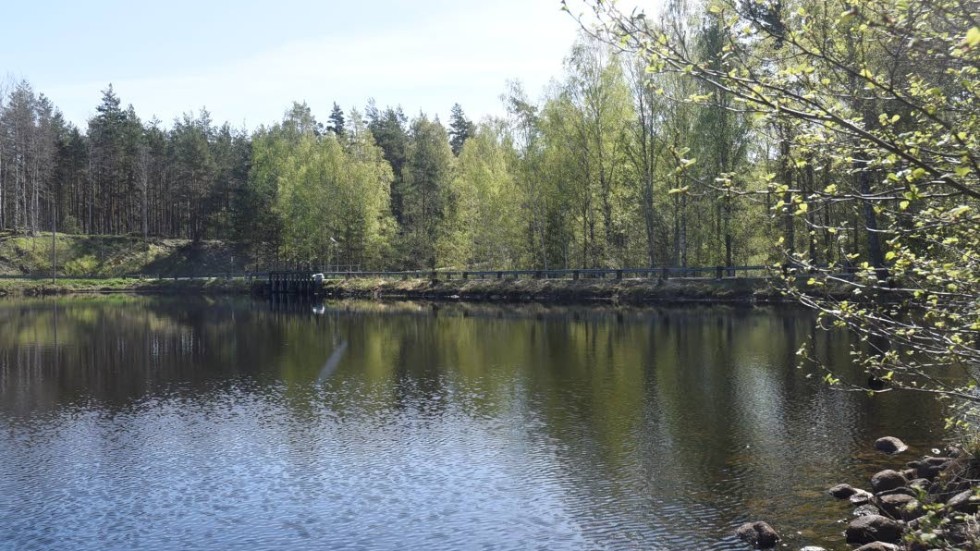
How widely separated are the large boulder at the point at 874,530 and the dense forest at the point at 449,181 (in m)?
16.5

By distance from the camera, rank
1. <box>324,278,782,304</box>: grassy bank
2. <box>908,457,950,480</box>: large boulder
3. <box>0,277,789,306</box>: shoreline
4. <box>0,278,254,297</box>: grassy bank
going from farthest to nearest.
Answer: <box>0,278,254,297</box>: grassy bank, <box>0,277,789,306</box>: shoreline, <box>324,278,782,304</box>: grassy bank, <box>908,457,950,480</box>: large boulder

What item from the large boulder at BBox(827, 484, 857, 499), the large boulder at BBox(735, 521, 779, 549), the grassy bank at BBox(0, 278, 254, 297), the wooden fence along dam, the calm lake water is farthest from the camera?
the grassy bank at BBox(0, 278, 254, 297)

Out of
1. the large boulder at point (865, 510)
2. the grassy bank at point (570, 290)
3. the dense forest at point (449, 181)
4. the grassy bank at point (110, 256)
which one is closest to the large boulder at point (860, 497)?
the large boulder at point (865, 510)

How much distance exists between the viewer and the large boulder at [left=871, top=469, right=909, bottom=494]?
12.4 metres

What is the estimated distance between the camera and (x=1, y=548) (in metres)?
11.2

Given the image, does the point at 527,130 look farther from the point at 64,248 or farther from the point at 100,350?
the point at 64,248

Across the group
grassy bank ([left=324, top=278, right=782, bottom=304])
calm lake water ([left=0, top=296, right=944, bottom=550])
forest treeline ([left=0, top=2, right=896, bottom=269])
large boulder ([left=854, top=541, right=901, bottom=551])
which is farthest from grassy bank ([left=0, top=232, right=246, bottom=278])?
large boulder ([left=854, top=541, right=901, bottom=551])

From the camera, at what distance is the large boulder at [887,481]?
12.4m

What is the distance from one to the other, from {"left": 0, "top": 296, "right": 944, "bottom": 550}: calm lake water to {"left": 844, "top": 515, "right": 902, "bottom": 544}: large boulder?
26 cm

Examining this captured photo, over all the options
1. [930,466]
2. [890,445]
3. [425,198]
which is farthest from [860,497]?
[425,198]

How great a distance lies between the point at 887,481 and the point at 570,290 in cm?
4274

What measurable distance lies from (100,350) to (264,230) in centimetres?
5180

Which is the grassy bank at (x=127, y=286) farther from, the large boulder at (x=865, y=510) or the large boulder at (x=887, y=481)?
the large boulder at (x=865, y=510)

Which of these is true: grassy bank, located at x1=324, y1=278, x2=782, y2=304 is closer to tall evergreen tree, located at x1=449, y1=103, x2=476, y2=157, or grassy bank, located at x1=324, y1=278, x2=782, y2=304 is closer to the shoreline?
the shoreline
